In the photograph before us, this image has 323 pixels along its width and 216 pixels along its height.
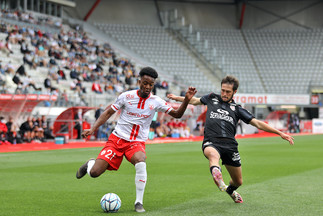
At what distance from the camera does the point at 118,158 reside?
25.2ft

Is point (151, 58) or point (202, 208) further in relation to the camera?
point (151, 58)

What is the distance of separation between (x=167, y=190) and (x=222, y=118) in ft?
7.96

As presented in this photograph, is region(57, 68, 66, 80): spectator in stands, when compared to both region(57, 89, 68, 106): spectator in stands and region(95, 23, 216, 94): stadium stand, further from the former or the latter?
region(95, 23, 216, 94): stadium stand

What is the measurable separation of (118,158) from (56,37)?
33962 mm

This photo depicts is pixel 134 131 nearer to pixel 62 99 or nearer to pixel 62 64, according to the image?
pixel 62 99

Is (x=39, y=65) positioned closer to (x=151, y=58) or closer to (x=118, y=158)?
(x=151, y=58)

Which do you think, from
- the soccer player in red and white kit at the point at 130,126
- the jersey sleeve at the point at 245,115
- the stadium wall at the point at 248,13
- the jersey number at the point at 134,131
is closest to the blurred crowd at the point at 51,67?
the stadium wall at the point at 248,13

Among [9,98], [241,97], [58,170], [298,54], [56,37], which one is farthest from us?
[298,54]

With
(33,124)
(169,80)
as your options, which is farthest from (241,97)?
(33,124)

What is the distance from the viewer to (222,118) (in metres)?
7.99

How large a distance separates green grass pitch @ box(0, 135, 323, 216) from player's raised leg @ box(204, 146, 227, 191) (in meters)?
0.50

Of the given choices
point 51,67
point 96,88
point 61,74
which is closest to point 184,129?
point 96,88

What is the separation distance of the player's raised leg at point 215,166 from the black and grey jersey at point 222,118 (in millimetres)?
294

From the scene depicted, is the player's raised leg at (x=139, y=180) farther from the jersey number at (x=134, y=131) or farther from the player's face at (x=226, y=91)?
the player's face at (x=226, y=91)
